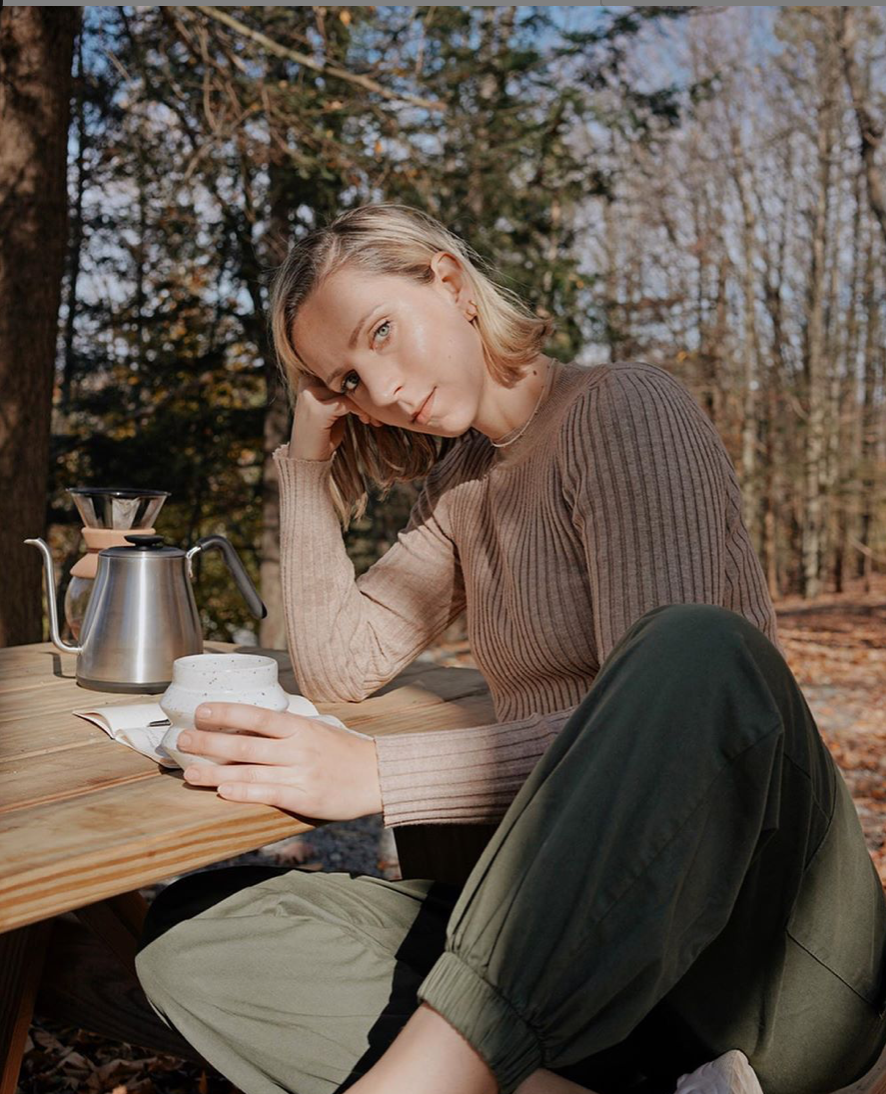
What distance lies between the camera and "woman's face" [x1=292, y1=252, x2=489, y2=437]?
1.79 metres

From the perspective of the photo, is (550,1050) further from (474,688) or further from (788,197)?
(788,197)

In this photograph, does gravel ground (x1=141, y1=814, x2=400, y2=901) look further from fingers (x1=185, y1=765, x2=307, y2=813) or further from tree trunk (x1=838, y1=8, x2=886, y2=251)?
tree trunk (x1=838, y1=8, x2=886, y2=251)

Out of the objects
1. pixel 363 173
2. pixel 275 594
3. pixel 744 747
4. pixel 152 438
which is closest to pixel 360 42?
pixel 363 173

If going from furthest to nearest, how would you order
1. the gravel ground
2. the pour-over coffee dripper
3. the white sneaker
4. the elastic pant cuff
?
the gravel ground < the pour-over coffee dripper < the white sneaker < the elastic pant cuff

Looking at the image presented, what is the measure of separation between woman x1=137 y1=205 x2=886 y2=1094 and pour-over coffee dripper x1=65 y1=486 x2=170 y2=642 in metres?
0.28

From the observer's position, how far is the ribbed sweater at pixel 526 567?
1.40 meters

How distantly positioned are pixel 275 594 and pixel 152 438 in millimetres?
1294

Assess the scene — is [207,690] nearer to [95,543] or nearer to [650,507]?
[650,507]

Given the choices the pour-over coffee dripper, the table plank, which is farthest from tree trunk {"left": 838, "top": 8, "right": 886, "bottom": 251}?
the table plank

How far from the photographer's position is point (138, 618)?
5.80 ft

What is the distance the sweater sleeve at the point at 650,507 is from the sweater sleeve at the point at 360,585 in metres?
0.51

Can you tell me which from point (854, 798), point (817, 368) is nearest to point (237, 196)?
point (854, 798)

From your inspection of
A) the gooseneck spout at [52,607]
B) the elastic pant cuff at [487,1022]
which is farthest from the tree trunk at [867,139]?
the elastic pant cuff at [487,1022]

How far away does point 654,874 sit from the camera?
0.99 meters
